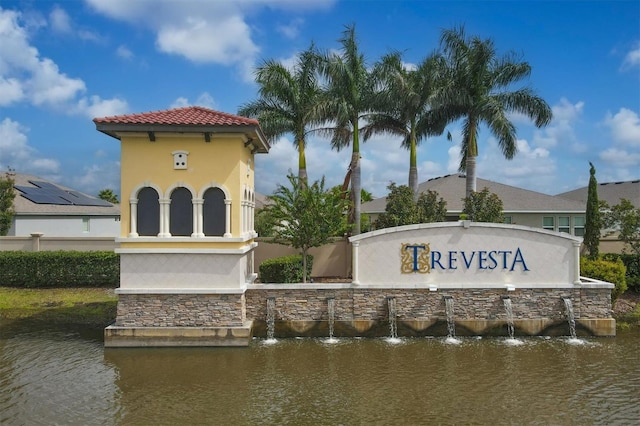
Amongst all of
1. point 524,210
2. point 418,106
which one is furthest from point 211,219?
point 524,210

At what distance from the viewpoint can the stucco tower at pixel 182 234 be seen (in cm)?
1477

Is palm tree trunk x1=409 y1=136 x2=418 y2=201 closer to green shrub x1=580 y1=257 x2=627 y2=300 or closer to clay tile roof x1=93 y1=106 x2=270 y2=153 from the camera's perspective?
green shrub x1=580 y1=257 x2=627 y2=300

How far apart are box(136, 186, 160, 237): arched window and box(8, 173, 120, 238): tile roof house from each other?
1941cm

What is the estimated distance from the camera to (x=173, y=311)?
49.1 ft

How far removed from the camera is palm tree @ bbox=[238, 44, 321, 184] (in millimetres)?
25562

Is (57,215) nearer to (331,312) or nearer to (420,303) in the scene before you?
(331,312)

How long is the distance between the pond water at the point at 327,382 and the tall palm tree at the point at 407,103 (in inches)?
503

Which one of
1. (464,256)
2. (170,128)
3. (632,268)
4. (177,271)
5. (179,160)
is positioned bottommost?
(632,268)

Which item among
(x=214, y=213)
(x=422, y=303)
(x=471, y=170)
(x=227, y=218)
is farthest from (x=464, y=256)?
(x=471, y=170)

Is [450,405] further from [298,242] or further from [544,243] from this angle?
[298,242]

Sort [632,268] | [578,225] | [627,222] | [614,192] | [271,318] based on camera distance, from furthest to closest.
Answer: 1. [614,192]
2. [578,225]
3. [627,222]
4. [632,268]
5. [271,318]

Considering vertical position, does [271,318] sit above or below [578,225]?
below

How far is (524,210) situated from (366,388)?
20.7 metres

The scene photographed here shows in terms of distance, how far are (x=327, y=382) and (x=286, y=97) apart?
1763 cm
